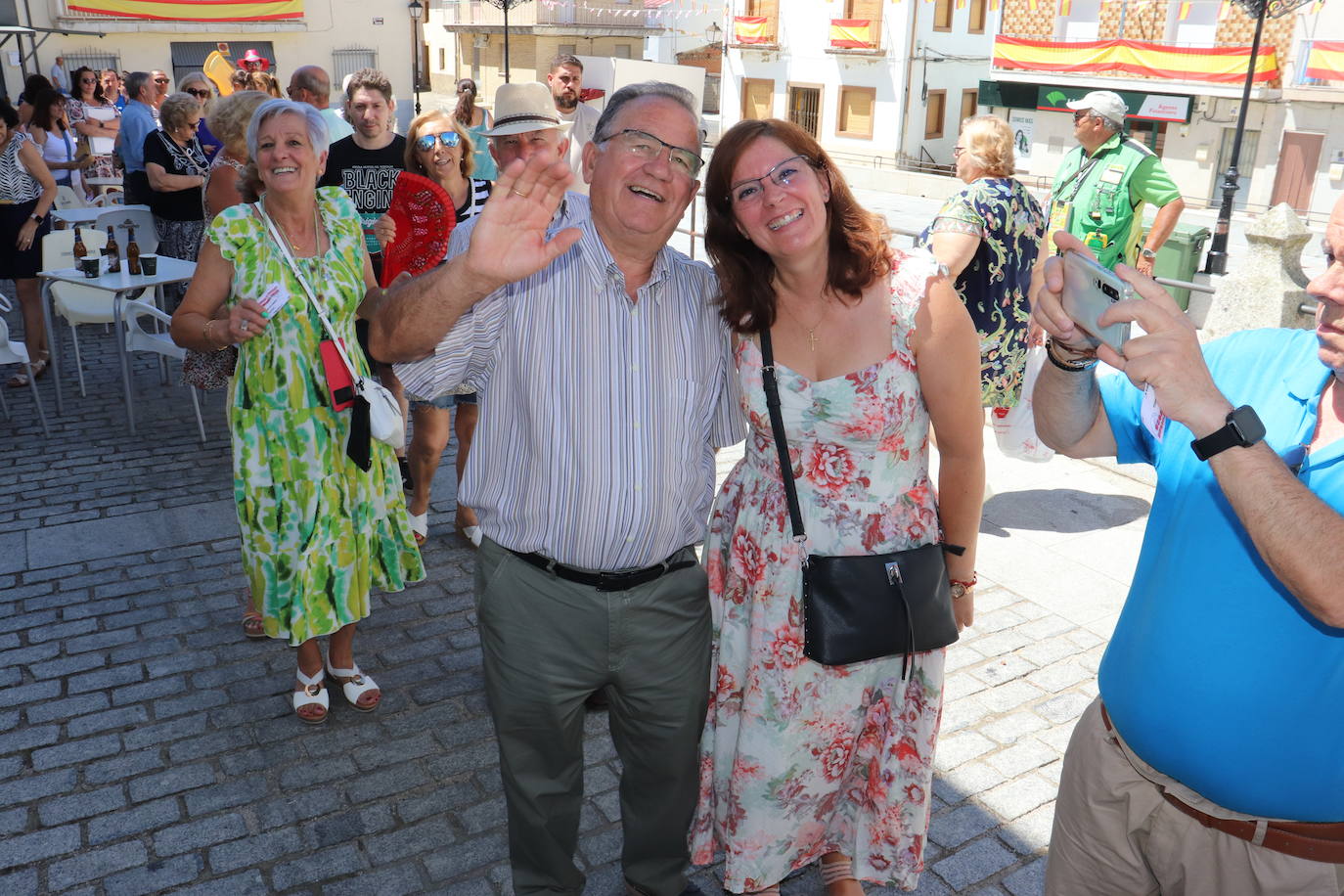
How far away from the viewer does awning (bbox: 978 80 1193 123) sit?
31203 mm

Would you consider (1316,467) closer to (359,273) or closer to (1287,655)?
(1287,655)

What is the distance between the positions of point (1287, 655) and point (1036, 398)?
27.6 inches

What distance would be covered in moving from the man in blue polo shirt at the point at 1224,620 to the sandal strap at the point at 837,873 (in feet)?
3.07

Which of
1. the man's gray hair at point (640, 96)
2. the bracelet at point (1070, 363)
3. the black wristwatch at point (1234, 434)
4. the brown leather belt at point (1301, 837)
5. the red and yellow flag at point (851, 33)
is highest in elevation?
the red and yellow flag at point (851, 33)

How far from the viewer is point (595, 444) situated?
8.20ft


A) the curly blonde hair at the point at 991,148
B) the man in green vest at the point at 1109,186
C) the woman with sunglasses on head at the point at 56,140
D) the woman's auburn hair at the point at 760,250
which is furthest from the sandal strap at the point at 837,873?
the woman with sunglasses on head at the point at 56,140

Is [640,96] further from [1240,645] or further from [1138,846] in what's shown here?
[1138,846]

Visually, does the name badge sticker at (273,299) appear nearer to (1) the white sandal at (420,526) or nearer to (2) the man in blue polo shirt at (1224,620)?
(1) the white sandal at (420,526)

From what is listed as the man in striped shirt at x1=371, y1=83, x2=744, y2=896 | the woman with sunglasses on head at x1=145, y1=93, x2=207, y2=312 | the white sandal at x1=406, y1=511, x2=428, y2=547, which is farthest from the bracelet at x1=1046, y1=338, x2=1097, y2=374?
the woman with sunglasses on head at x1=145, y1=93, x2=207, y2=312

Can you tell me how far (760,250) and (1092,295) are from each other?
1009mm

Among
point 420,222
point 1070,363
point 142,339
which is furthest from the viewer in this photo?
point 142,339

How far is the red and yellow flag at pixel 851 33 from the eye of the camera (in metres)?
35.3

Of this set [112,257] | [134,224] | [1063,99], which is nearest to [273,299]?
[112,257]

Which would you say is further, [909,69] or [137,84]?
[909,69]
